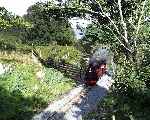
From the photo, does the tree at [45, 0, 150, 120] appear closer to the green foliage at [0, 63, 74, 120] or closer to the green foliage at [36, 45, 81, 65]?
the green foliage at [0, 63, 74, 120]

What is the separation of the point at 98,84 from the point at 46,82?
4.23m

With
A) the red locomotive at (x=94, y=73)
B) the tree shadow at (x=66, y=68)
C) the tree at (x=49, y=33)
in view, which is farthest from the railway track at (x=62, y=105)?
the tree at (x=49, y=33)

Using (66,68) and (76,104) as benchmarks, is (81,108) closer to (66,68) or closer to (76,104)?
(76,104)

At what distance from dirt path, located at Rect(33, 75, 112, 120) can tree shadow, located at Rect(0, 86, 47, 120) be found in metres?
0.69

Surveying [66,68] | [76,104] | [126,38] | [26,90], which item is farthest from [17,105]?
[66,68]

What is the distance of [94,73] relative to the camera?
3328 centimetres

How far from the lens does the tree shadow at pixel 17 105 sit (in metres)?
22.9

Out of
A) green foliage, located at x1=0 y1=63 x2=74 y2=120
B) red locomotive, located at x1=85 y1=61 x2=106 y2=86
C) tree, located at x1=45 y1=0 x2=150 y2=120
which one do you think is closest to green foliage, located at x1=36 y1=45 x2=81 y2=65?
red locomotive, located at x1=85 y1=61 x2=106 y2=86

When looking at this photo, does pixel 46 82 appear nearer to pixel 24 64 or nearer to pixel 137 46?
pixel 24 64

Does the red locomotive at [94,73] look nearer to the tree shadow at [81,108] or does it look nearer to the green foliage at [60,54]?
the tree shadow at [81,108]

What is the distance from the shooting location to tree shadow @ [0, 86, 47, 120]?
2294cm

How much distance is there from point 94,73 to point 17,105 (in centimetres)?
1031

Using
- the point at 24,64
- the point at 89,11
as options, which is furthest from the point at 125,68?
the point at 24,64

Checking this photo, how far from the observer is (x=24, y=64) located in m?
34.3
